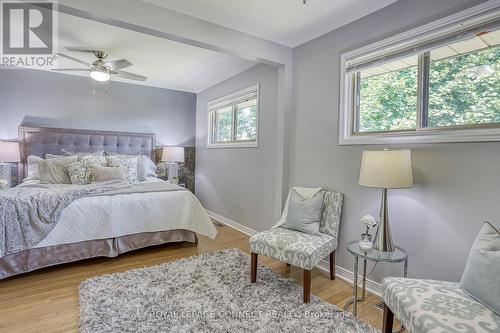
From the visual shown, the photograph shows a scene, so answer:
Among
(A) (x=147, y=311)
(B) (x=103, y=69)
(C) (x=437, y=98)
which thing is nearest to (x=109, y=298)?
(A) (x=147, y=311)

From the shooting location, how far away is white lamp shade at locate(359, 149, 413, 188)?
1.88 metres

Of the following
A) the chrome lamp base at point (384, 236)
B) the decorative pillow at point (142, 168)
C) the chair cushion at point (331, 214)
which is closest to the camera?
the chrome lamp base at point (384, 236)

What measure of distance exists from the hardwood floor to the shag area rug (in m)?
0.12

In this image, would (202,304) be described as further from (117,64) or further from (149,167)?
(149,167)

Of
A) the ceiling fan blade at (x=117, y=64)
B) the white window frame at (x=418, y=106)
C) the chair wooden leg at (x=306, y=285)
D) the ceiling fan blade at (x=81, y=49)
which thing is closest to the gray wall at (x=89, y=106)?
the ceiling fan blade at (x=81, y=49)

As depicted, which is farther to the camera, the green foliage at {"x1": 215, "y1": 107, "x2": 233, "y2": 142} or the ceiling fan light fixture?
the green foliage at {"x1": 215, "y1": 107, "x2": 233, "y2": 142}

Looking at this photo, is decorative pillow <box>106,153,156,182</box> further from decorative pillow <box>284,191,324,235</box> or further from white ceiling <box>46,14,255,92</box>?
decorative pillow <box>284,191,324,235</box>

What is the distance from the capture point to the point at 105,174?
3494 mm

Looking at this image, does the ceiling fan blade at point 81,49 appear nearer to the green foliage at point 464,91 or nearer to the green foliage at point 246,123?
the green foliage at point 246,123

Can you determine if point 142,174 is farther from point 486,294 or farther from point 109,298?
point 486,294

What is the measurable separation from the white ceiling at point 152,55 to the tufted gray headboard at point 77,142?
979 mm

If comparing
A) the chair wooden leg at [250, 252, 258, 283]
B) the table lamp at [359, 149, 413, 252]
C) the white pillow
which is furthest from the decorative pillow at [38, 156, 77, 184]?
the table lamp at [359, 149, 413, 252]

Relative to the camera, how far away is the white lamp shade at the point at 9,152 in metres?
3.37

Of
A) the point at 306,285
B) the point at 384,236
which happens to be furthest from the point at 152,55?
the point at 384,236
